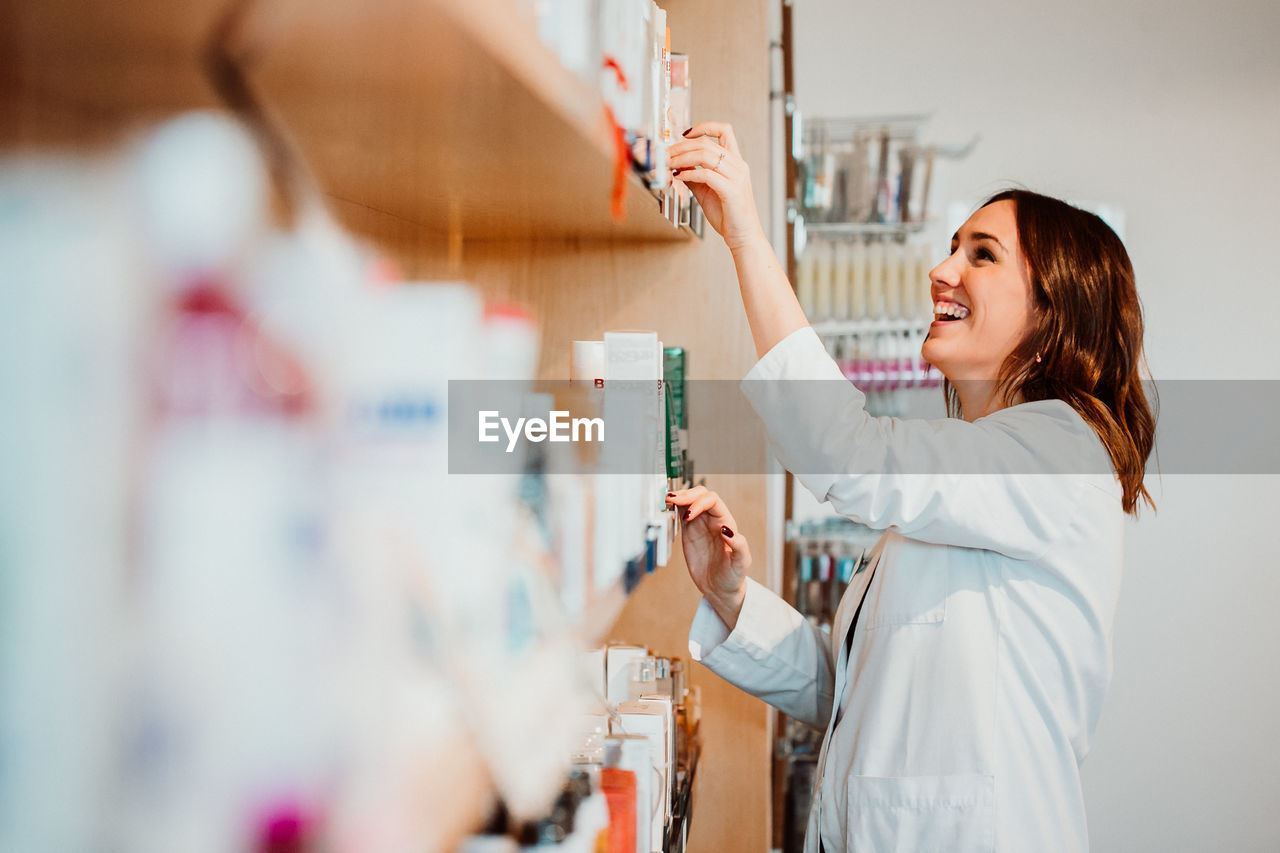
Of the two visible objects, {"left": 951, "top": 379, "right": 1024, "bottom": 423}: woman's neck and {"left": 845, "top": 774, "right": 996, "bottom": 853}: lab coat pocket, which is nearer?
{"left": 845, "top": 774, "right": 996, "bottom": 853}: lab coat pocket

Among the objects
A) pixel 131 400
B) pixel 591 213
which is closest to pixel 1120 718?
pixel 591 213

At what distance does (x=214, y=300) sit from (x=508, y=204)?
779 mm

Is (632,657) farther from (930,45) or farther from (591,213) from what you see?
(930,45)

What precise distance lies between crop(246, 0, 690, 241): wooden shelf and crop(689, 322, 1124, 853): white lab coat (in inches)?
17.3

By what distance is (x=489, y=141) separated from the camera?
0.84 m

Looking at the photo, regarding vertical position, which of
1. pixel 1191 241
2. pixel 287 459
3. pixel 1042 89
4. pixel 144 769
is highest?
pixel 1042 89

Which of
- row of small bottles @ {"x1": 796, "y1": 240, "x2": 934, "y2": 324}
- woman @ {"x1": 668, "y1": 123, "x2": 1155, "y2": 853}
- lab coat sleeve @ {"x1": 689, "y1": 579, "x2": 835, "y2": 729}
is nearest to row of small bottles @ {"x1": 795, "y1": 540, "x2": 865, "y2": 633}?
row of small bottles @ {"x1": 796, "y1": 240, "x2": 934, "y2": 324}

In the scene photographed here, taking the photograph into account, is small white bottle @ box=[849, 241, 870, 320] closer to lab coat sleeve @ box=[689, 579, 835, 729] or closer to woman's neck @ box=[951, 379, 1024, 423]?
woman's neck @ box=[951, 379, 1024, 423]

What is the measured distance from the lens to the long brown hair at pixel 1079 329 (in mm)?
1532

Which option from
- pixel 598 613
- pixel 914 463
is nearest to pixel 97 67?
pixel 598 613

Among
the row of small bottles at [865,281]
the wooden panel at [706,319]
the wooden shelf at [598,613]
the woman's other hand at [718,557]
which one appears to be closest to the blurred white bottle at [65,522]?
the wooden shelf at [598,613]

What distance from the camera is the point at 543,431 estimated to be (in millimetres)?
1006

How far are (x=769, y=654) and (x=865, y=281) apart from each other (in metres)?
2.44

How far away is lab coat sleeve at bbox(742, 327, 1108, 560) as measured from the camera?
1231mm
